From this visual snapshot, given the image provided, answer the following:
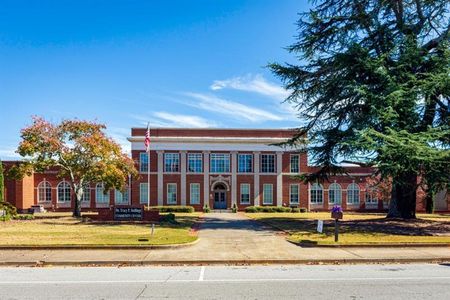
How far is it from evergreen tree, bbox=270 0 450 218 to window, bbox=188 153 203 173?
23.4 metres

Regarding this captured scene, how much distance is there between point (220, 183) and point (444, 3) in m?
33.5

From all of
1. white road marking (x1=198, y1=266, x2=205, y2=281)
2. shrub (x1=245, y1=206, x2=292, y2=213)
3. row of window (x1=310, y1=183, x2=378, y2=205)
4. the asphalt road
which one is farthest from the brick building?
white road marking (x1=198, y1=266, x2=205, y2=281)

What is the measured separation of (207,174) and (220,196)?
3.11 m

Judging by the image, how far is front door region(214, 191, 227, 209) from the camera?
55.0 metres

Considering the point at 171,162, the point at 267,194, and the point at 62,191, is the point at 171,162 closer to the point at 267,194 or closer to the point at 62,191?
the point at 267,194

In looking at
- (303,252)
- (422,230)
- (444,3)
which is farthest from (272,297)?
(444,3)

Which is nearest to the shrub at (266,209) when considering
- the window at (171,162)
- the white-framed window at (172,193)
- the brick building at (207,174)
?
the brick building at (207,174)

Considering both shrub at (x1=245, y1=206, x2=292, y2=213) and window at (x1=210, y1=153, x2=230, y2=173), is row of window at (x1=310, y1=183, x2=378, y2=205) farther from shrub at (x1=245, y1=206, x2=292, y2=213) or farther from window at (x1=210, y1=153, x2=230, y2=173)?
window at (x1=210, y1=153, x2=230, y2=173)

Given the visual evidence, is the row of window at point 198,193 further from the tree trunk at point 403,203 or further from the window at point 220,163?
the tree trunk at point 403,203

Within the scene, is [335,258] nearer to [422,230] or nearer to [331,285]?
[331,285]

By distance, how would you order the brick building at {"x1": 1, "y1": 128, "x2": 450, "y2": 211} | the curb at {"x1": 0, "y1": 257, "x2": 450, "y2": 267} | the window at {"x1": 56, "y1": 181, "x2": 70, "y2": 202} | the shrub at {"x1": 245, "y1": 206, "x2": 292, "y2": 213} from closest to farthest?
the curb at {"x1": 0, "y1": 257, "x2": 450, "y2": 267} → the shrub at {"x1": 245, "y1": 206, "x2": 292, "y2": 213} → the window at {"x1": 56, "y1": 181, "x2": 70, "y2": 202} → the brick building at {"x1": 1, "y1": 128, "x2": 450, "y2": 211}

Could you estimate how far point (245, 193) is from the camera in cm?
5497

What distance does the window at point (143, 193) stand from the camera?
A: 54406 mm

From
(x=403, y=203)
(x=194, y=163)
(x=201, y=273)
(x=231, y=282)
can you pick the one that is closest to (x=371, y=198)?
(x=194, y=163)
